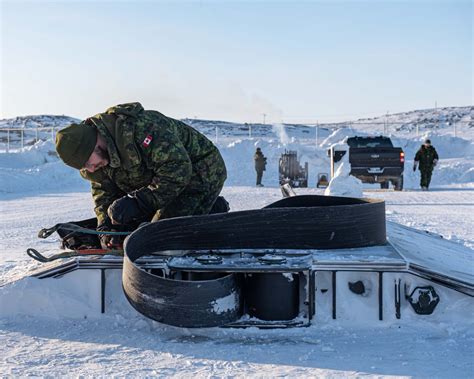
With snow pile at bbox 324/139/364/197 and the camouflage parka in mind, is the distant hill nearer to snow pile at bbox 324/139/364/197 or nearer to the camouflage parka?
snow pile at bbox 324/139/364/197

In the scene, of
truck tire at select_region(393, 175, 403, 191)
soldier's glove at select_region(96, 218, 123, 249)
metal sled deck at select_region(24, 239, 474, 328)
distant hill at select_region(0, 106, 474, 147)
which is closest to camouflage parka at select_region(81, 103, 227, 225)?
soldier's glove at select_region(96, 218, 123, 249)

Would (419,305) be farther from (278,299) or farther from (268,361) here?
(268,361)

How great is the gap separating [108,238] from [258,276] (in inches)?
46.6

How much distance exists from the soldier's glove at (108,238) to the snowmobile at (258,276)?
171 mm

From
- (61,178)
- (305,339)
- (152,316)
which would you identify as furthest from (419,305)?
(61,178)

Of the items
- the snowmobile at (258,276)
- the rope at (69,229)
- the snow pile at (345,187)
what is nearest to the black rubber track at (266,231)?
the snowmobile at (258,276)

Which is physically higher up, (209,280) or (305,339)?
(209,280)

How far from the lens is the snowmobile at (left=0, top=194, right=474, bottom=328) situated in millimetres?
3068

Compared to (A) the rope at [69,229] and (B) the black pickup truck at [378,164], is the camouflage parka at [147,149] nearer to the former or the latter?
(A) the rope at [69,229]

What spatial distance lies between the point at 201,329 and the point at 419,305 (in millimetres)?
1213

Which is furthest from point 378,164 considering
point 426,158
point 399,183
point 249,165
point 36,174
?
point 36,174

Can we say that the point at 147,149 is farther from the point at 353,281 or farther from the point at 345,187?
the point at 345,187

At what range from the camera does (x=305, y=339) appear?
3.04 meters

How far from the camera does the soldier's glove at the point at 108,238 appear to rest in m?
3.76
